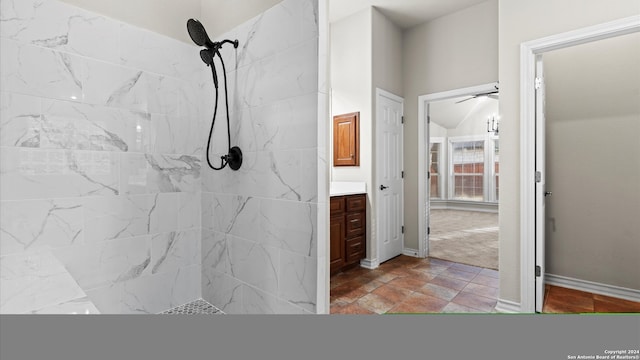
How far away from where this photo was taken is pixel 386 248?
3498 millimetres

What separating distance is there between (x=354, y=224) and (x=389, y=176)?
828 mm

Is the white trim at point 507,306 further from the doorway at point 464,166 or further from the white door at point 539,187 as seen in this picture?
the doorway at point 464,166

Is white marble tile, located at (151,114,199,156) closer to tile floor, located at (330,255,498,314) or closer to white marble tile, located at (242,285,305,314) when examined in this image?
white marble tile, located at (242,285,305,314)

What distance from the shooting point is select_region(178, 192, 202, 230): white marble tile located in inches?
71.9

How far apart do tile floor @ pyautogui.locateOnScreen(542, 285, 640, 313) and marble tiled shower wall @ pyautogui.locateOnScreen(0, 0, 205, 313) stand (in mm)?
2725

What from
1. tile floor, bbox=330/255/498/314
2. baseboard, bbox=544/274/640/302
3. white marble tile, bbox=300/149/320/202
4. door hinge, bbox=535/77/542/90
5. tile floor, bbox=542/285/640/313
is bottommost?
tile floor, bbox=542/285/640/313

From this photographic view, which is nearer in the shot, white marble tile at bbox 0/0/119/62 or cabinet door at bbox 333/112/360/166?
white marble tile at bbox 0/0/119/62

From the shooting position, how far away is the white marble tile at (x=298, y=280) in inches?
51.7

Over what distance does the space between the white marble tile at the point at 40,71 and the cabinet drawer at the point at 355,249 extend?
2.47 m

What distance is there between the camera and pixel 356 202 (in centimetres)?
317

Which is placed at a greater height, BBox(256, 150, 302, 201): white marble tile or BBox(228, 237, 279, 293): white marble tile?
BBox(256, 150, 302, 201): white marble tile

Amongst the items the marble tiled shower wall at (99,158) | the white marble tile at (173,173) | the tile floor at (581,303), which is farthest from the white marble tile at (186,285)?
the tile floor at (581,303)

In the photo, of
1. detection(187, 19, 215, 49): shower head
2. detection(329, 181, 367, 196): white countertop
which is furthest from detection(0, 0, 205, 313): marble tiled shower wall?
detection(329, 181, 367, 196): white countertop

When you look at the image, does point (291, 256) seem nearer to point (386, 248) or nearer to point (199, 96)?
point (199, 96)
